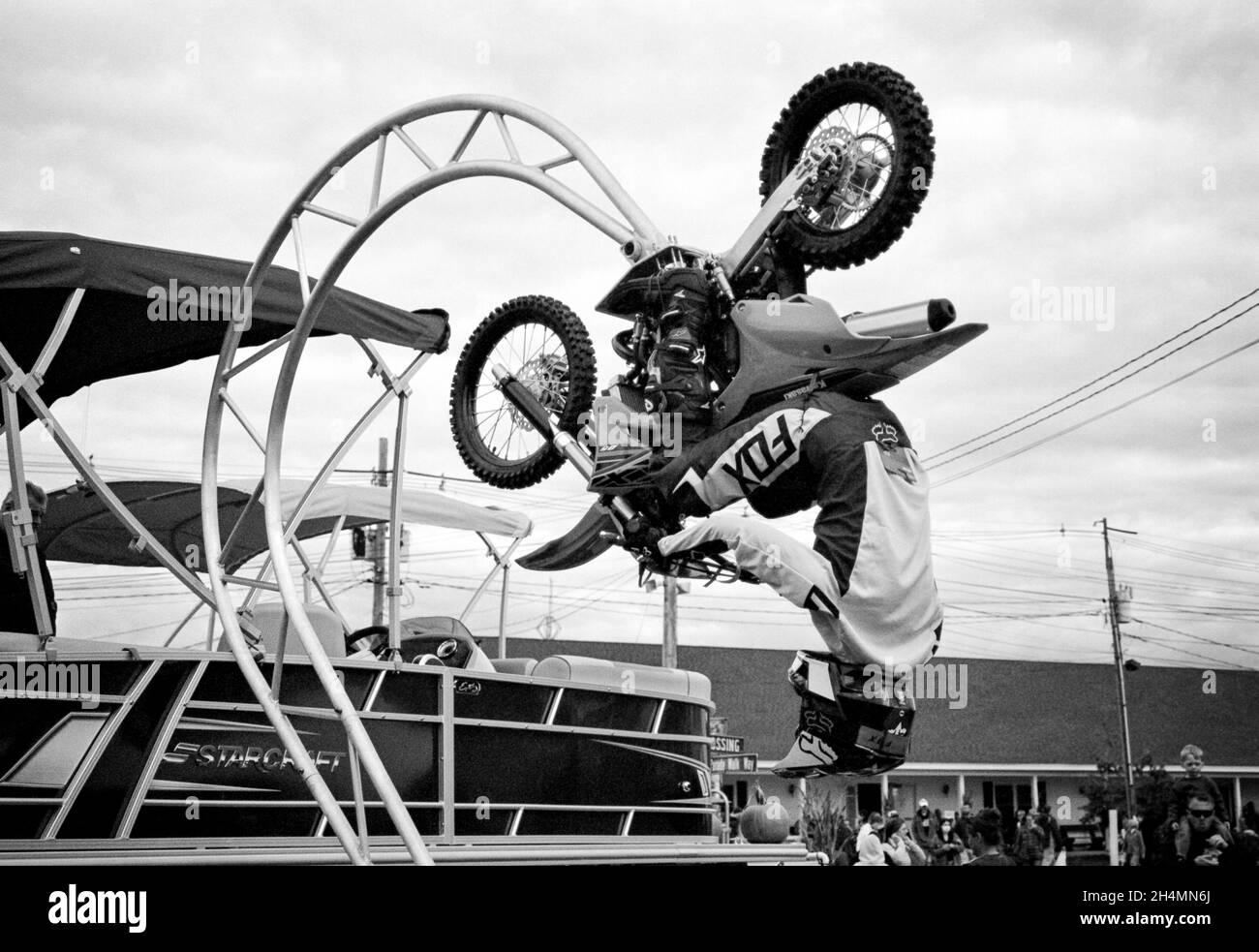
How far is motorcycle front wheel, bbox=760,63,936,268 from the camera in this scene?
13.3 feet

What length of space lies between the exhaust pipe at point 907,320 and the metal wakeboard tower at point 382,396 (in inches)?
25.9

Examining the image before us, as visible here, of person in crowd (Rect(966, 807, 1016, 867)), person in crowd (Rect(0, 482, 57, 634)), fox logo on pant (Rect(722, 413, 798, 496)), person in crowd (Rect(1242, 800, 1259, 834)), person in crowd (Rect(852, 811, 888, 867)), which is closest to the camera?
fox logo on pant (Rect(722, 413, 798, 496))

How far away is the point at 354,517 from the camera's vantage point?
11273 millimetres

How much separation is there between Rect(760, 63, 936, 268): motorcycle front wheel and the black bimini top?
11.5 ft

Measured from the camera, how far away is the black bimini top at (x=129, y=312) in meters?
6.42

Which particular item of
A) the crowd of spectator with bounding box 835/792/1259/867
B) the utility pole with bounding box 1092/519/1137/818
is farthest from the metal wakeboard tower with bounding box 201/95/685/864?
the utility pole with bounding box 1092/519/1137/818

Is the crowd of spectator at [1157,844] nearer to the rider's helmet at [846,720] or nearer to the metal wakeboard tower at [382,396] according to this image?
the rider's helmet at [846,720]

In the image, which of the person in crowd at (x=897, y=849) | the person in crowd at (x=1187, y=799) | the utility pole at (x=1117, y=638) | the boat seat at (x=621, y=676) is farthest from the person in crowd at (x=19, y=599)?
the utility pole at (x=1117, y=638)

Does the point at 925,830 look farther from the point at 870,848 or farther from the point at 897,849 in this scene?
the point at 870,848

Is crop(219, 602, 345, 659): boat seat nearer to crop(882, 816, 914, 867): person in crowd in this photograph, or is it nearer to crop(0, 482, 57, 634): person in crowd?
crop(0, 482, 57, 634): person in crowd
